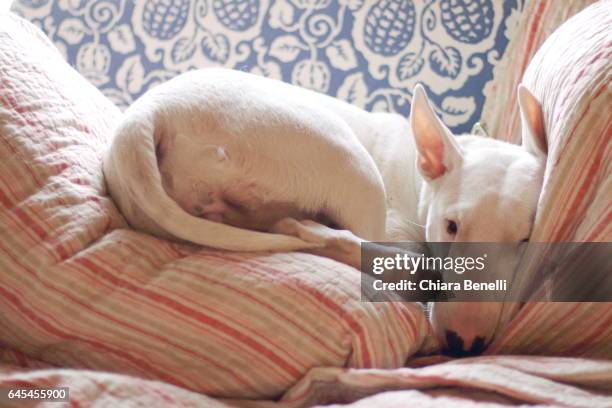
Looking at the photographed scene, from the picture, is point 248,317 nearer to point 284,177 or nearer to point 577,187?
point 284,177

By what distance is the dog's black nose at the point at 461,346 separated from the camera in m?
0.94

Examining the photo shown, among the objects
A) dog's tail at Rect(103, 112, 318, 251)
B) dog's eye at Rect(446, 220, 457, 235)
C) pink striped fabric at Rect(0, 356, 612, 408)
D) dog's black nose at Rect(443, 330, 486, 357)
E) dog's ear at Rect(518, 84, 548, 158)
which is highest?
dog's ear at Rect(518, 84, 548, 158)

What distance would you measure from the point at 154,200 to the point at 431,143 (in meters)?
0.62

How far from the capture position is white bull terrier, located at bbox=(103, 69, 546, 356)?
3.08ft

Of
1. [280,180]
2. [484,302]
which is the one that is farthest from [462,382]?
[280,180]

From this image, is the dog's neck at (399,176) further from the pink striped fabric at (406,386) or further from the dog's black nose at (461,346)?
the pink striped fabric at (406,386)

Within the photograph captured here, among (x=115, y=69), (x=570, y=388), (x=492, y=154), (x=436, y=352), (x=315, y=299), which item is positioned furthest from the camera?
(x=115, y=69)

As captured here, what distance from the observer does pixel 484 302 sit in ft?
3.18

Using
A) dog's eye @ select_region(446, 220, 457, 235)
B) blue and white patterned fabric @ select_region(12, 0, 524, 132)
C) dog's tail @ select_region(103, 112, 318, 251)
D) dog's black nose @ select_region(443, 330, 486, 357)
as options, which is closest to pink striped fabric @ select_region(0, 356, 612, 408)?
dog's black nose @ select_region(443, 330, 486, 357)

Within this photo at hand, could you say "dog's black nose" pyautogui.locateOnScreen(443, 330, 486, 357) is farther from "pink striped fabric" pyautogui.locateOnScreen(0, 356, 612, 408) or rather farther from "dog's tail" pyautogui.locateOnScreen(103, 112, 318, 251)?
"dog's tail" pyautogui.locateOnScreen(103, 112, 318, 251)

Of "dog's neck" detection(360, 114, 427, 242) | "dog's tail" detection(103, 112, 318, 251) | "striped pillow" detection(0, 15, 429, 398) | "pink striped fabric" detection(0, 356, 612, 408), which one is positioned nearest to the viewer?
"pink striped fabric" detection(0, 356, 612, 408)

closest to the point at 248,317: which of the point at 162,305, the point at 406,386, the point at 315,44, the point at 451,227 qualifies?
the point at 162,305

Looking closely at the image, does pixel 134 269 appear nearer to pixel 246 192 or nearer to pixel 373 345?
pixel 246 192

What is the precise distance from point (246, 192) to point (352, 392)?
0.41 meters
